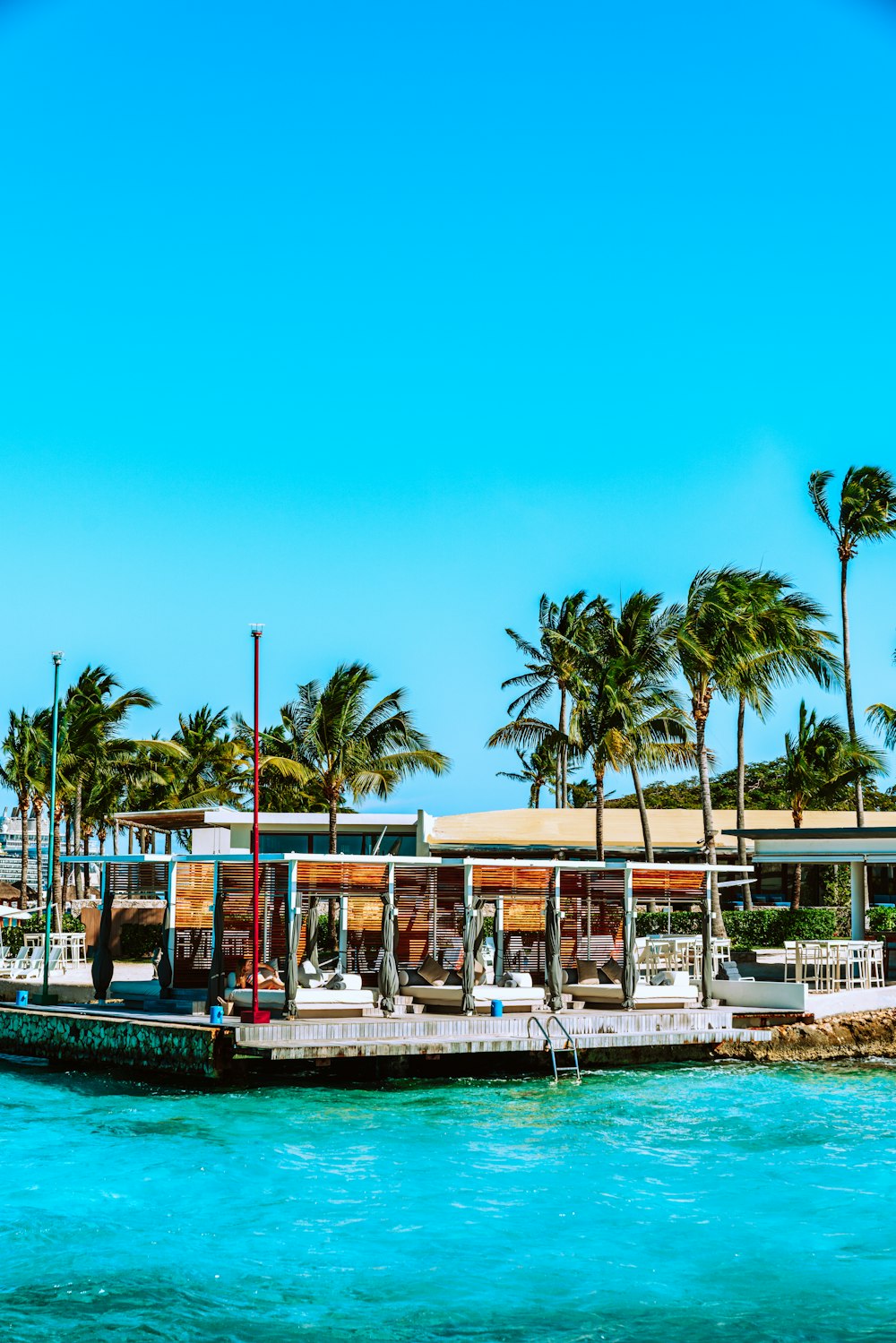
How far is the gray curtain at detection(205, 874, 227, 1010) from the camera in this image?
940 inches

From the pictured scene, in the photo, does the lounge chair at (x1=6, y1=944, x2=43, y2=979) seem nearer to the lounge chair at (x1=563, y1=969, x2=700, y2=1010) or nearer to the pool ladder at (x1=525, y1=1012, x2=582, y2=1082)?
the lounge chair at (x1=563, y1=969, x2=700, y2=1010)

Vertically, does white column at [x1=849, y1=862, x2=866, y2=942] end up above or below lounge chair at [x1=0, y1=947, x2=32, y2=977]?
above

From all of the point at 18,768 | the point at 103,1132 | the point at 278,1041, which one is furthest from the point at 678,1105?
the point at 18,768

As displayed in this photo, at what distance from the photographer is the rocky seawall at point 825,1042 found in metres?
26.0

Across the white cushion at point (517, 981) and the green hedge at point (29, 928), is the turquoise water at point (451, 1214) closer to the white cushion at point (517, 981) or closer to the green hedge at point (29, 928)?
the white cushion at point (517, 981)

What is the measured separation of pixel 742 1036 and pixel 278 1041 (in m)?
9.23

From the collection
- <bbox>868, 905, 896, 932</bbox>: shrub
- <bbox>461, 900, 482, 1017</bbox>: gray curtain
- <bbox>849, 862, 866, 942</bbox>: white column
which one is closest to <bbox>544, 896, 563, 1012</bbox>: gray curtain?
<bbox>461, 900, 482, 1017</bbox>: gray curtain

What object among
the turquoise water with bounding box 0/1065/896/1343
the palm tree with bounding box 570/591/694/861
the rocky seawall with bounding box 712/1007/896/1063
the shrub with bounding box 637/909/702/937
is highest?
the palm tree with bounding box 570/591/694/861

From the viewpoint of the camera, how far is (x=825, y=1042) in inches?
1065

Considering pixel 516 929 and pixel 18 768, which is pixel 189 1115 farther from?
pixel 18 768

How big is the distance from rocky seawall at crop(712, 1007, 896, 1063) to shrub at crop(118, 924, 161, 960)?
78.2ft

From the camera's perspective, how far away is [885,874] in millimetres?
52125

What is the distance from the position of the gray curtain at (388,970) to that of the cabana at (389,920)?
2cm

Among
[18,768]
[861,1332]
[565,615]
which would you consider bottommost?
[861,1332]
